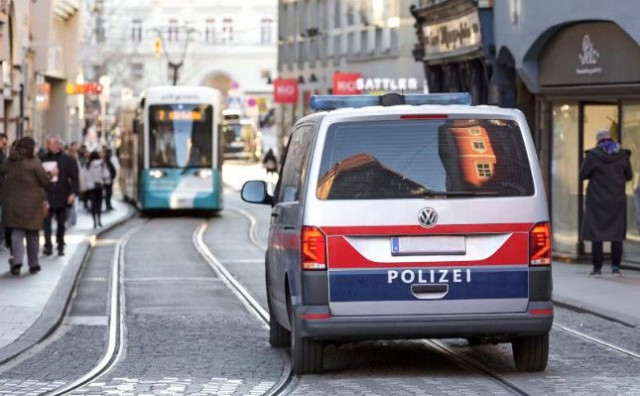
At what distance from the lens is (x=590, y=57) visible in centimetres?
2720

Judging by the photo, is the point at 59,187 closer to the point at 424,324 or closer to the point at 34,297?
the point at 34,297

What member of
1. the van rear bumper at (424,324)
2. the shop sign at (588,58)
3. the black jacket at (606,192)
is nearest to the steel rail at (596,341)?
the van rear bumper at (424,324)

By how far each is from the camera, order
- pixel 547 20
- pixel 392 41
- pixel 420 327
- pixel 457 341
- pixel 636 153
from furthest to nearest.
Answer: pixel 392 41, pixel 547 20, pixel 636 153, pixel 457 341, pixel 420 327

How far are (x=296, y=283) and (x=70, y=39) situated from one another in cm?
4732

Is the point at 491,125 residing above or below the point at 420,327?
above

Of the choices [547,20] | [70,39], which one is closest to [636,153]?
[547,20]

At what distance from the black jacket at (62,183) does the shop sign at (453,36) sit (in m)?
9.57

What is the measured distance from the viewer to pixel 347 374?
A: 13453mm

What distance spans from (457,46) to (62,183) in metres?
11.8

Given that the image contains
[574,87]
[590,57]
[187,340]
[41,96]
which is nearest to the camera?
[187,340]

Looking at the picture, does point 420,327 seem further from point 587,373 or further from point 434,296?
point 587,373

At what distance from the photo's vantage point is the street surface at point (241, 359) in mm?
12625

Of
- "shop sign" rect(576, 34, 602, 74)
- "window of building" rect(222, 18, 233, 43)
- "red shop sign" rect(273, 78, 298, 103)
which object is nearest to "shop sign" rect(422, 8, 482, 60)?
"shop sign" rect(576, 34, 602, 74)

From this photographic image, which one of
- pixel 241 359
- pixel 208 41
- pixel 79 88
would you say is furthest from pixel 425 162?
pixel 208 41
